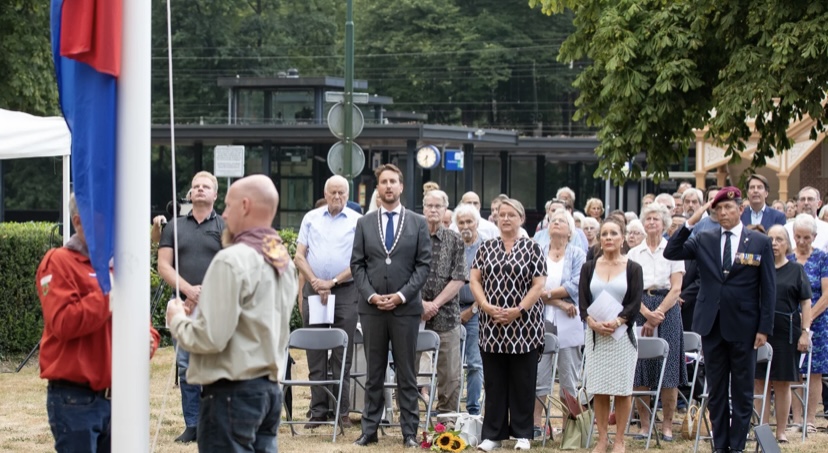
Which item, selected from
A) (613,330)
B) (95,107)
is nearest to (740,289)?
(613,330)

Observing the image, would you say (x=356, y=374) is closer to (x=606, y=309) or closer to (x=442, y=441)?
(x=442, y=441)

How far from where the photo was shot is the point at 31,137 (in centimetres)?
1273

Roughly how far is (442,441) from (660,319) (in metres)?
2.34

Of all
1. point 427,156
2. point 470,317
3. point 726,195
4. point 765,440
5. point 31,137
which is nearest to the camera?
point 765,440

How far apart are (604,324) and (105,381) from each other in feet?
16.0

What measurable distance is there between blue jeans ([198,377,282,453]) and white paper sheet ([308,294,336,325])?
518 cm

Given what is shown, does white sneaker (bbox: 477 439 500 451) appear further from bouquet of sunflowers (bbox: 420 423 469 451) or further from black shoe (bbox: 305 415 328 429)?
black shoe (bbox: 305 415 328 429)

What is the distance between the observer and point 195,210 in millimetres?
9555

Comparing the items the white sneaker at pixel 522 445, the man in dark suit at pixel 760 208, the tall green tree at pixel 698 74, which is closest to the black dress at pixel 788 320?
the man in dark suit at pixel 760 208

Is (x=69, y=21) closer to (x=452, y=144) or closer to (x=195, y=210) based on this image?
(x=195, y=210)

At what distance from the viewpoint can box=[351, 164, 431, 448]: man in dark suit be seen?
9898 millimetres

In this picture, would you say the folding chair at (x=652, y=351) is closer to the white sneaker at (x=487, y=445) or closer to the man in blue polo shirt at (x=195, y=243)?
the white sneaker at (x=487, y=445)

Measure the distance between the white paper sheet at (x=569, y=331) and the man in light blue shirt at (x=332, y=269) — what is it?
182cm

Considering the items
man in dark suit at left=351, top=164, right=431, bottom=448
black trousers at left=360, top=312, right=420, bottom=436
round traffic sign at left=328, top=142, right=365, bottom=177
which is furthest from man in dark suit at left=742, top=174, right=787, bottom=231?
round traffic sign at left=328, top=142, right=365, bottom=177
